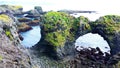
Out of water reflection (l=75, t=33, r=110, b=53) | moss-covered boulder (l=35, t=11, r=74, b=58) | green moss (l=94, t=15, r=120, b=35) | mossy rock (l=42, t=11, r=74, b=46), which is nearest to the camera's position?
moss-covered boulder (l=35, t=11, r=74, b=58)

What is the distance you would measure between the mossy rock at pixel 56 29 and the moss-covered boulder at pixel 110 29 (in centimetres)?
651

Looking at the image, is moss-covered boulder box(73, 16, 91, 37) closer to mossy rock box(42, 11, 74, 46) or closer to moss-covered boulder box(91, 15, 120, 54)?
moss-covered boulder box(91, 15, 120, 54)

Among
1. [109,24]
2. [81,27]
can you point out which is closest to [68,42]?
[81,27]

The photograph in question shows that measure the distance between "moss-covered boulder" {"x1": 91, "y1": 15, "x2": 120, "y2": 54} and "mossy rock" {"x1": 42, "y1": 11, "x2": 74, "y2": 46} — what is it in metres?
6.51

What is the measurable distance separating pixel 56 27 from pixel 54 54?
5831mm

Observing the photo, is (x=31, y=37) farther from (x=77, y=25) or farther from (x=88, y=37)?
(x=77, y=25)

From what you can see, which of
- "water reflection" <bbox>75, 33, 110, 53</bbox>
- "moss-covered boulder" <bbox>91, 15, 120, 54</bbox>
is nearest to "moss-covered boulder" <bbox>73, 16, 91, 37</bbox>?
"moss-covered boulder" <bbox>91, 15, 120, 54</bbox>

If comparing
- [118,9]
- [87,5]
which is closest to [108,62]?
[118,9]

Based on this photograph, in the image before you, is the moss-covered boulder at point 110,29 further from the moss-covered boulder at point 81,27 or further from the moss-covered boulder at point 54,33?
the moss-covered boulder at point 54,33

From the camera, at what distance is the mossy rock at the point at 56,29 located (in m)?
67.4

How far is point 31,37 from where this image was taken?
303 feet

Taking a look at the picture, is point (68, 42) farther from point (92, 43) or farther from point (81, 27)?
point (92, 43)

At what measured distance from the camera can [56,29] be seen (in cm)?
6850

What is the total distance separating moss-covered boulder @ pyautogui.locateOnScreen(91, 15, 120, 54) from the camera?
69.5 metres
